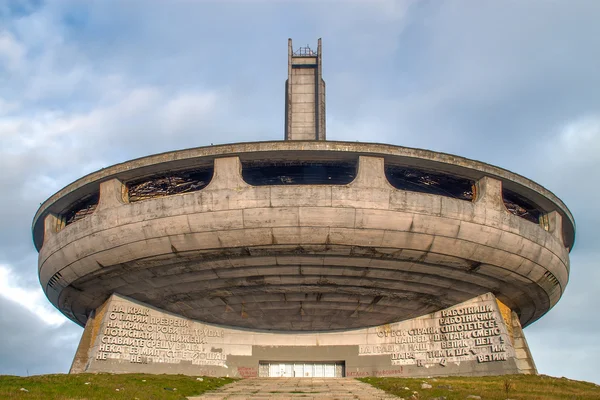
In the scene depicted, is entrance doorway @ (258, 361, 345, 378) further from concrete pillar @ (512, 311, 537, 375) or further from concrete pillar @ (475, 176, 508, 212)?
concrete pillar @ (475, 176, 508, 212)

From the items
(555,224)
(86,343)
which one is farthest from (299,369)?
(555,224)

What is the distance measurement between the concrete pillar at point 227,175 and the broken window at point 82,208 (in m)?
7.11

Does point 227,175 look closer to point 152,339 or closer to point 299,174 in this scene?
point 299,174

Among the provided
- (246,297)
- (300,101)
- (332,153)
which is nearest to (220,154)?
(332,153)

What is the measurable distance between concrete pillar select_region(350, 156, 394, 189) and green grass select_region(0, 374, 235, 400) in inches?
345

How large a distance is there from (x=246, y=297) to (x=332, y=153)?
769cm

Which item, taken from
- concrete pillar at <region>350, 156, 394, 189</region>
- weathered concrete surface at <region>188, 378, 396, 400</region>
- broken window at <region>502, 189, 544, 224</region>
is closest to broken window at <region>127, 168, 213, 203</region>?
concrete pillar at <region>350, 156, 394, 189</region>

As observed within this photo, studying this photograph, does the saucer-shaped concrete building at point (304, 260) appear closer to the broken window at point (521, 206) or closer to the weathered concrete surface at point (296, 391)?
the broken window at point (521, 206)

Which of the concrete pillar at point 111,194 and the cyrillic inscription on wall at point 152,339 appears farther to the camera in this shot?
the cyrillic inscription on wall at point 152,339

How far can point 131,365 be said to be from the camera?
86.9 ft

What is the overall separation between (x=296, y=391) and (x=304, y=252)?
6.48m

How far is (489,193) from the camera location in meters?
24.9

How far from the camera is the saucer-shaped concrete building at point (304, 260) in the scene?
23.2 meters

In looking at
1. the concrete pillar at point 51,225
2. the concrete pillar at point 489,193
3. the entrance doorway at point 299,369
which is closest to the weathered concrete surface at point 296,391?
A: the entrance doorway at point 299,369
